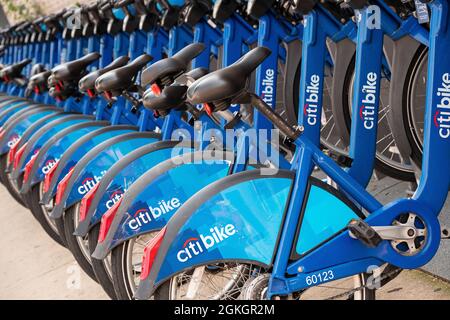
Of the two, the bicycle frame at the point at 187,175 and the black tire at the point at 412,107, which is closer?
the bicycle frame at the point at 187,175

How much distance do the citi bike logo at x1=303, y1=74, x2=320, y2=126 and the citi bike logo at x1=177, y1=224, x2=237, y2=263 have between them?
0.79m

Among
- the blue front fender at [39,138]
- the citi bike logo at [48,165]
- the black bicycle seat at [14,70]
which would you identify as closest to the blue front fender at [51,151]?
the citi bike logo at [48,165]

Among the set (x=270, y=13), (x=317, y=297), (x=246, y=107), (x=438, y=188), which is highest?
(x=270, y=13)

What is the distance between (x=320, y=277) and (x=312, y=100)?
0.83 m

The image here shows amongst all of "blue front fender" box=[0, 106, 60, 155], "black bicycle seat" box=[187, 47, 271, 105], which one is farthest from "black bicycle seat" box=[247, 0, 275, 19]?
"blue front fender" box=[0, 106, 60, 155]

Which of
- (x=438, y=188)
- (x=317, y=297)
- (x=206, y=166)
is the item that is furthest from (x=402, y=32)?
(x=317, y=297)

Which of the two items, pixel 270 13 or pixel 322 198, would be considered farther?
pixel 270 13

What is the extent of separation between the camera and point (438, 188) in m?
2.36

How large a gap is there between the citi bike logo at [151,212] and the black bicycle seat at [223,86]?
65cm

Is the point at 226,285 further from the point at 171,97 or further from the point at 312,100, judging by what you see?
the point at 312,100

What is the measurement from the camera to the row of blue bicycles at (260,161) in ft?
7.22

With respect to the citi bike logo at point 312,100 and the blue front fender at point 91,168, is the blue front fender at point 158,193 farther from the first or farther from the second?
the blue front fender at point 91,168
